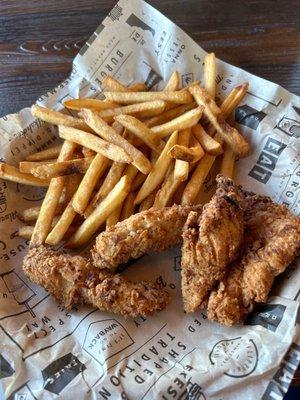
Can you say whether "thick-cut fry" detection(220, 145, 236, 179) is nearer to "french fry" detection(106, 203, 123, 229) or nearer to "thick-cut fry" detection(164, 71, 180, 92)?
"thick-cut fry" detection(164, 71, 180, 92)

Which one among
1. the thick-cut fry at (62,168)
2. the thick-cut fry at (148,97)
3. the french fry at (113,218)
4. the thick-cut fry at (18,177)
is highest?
the thick-cut fry at (148,97)

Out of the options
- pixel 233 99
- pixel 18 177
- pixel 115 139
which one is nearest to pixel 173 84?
pixel 233 99

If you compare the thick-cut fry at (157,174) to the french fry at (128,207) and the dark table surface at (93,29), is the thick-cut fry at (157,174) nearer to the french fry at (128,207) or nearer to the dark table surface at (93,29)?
the french fry at (128,207)

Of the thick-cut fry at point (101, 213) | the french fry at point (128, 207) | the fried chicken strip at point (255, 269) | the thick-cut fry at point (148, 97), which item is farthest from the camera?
the thick-cut fry at point (148, 97)

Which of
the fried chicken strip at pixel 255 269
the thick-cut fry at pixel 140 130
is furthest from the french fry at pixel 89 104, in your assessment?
the fried chicken strip at pixel 255 269

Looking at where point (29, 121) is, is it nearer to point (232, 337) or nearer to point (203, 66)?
point (203, 66)

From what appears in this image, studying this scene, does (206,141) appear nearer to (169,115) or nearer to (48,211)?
(169,115)

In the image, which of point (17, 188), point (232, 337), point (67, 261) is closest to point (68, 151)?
point (17, 188)
